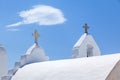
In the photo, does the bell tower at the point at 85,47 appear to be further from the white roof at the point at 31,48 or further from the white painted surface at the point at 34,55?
the white roof at the point at 31,48

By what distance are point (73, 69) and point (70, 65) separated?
0.47 metres

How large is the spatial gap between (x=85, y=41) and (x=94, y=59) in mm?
3966

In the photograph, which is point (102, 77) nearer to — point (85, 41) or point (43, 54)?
point (85, 41)

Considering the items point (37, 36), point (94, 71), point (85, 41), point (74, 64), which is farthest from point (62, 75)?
point (37, 36)

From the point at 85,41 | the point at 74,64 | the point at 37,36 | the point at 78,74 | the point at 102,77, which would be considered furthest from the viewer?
the point at 37,36

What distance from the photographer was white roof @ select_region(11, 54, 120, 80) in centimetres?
1231

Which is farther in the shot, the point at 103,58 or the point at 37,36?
the point at 37,36

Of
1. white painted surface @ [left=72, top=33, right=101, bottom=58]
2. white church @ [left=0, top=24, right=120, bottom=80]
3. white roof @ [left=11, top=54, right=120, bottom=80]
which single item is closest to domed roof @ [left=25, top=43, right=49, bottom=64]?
white church @ [left=0, top=24, right=120, bottom=80]

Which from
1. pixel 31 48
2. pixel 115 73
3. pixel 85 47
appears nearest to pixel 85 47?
pixel 85 47

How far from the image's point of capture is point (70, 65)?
45.9ft

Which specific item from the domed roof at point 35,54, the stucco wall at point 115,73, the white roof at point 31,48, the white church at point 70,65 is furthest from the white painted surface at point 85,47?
the stucco wall at point 115,73

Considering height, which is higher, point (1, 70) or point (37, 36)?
point (37, 36)

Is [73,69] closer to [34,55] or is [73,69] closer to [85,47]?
[85,47]

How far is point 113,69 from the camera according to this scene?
1199cm
